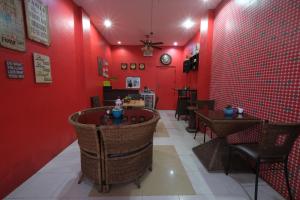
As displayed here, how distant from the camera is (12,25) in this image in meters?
1.70

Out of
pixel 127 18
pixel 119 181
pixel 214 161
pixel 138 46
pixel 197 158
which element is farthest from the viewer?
pixel 138 46

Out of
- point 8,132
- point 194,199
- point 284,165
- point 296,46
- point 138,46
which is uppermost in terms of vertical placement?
point 138,46

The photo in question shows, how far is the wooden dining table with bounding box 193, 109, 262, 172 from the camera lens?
1.98 meters

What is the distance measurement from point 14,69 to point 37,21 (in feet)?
2.70

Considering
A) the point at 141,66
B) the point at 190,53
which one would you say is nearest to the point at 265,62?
the point at 190,53

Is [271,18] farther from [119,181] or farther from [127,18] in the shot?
[127,18]

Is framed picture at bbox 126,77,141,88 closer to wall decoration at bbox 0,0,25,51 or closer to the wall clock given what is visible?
the wall clock

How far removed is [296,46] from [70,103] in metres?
3.56

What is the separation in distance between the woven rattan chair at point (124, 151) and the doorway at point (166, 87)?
524 cm

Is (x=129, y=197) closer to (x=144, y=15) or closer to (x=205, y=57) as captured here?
(x=205, y=57)

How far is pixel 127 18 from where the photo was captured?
3.95 m

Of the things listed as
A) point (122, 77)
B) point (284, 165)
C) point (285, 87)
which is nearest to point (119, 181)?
point (284, 165)

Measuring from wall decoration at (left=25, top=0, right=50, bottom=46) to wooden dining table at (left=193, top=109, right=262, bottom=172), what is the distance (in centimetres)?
269

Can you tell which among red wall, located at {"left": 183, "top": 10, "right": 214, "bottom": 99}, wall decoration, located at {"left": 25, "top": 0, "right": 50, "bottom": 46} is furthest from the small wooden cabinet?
wall decoration, located at {"left": 25, "top": 0, "right": 50, "bottom": 46}
